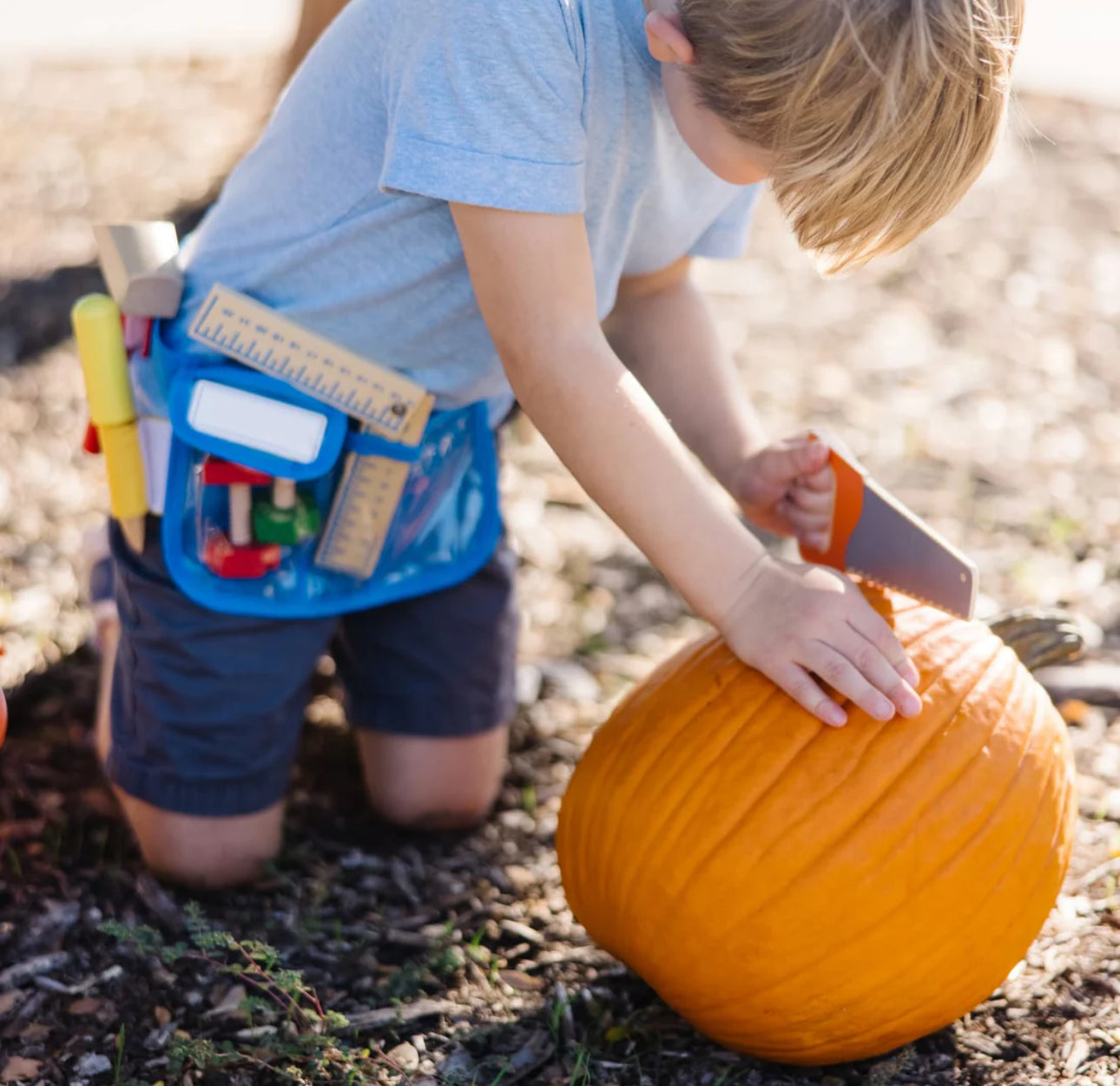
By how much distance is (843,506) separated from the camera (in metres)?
1.89

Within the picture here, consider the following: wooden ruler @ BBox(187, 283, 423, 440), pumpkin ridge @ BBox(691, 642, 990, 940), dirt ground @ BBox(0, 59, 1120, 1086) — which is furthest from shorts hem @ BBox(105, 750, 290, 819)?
pumpkin ridge @ BBox(691, 642, 990, 940)

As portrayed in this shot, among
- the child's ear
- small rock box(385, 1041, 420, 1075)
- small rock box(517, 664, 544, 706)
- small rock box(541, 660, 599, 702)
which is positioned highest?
the child's ear

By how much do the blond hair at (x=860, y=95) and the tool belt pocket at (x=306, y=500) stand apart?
2.46 ft

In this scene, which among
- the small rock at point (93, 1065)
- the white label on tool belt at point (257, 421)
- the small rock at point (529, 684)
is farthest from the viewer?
the small rock at point (529, 684)

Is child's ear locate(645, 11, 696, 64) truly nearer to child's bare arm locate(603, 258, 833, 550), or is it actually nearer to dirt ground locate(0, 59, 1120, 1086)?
dirt ground locate(0, 59, 1120, 1086)

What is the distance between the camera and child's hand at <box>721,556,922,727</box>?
1.58 m

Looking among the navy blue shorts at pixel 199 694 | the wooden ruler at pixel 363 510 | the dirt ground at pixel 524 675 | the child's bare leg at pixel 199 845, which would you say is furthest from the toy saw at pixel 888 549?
the child's bare leg at pixel 199 845

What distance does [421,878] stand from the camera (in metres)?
2.16

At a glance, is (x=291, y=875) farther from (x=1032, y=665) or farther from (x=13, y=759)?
(x=1032, y=665)

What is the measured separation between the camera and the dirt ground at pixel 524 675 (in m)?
1.73

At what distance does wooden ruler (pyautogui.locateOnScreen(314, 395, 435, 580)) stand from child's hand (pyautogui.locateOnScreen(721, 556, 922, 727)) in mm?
651

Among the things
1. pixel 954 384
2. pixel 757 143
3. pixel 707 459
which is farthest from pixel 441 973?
pixel 954 384

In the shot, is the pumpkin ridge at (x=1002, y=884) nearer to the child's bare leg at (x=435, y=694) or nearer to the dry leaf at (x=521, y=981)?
the dry leaf at (x=521, y=981)

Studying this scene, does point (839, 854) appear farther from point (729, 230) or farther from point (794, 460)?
point (729, 230)
